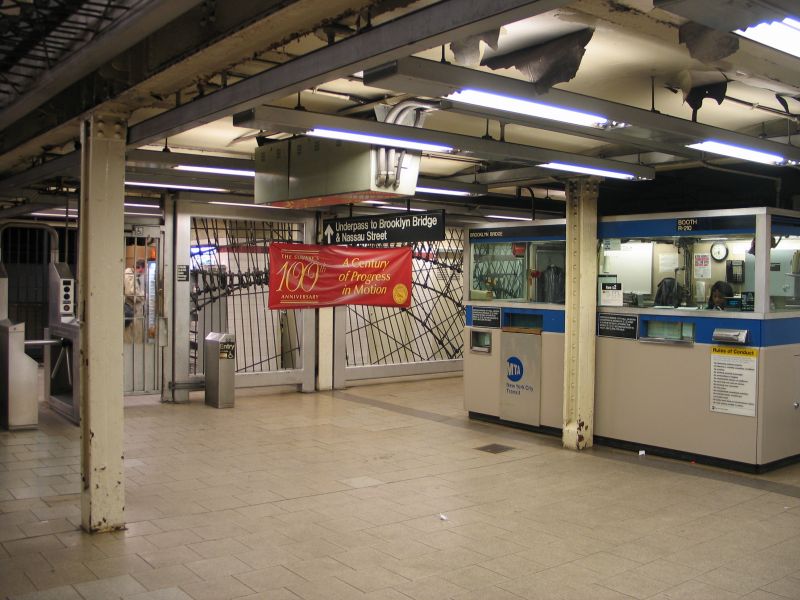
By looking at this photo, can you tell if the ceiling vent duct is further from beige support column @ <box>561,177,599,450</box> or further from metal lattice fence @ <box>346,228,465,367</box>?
metal lattice fence @ <box>346,228,465,367</box>

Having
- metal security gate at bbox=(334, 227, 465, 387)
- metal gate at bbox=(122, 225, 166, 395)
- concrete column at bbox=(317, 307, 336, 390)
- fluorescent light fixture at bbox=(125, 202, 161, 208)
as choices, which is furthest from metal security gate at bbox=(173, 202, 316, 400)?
metal security gate at bbox=(334, 227, 465, 387)

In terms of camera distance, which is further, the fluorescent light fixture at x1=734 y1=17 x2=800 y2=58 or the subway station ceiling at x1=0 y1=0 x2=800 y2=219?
the subway station ceiling at x1=0 y1=0 x2=800 y2=219

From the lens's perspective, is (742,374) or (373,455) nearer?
(742,374)

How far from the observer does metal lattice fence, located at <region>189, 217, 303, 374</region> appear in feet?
39.1

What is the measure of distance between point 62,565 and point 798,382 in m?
6.59

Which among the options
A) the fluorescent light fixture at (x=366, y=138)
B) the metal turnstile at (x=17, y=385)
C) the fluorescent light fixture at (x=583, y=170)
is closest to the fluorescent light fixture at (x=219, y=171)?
the fluorescent light fixture at (x=366, y=138)

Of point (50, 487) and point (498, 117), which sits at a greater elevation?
Result: point (498, 117)

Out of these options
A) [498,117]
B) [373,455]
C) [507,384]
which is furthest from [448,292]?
[498,117]

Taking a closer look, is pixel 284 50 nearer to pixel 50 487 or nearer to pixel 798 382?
pixel 50 487

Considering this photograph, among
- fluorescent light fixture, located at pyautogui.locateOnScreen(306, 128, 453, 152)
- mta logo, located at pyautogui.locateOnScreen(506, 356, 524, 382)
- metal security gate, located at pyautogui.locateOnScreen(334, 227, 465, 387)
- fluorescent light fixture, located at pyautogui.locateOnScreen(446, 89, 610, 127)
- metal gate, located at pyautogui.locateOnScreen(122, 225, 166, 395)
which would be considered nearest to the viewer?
fluorescent light fixture, located at pyautogui.locateOnScreen(446, 89, 610, 127)

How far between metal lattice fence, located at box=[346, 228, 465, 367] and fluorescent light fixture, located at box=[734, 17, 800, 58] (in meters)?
9.99

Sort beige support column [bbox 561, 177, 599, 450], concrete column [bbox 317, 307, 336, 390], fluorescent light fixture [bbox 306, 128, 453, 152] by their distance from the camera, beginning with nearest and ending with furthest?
fluorescent light fixture [bbox 306, 128, 453, 152], beige support column [bbox 561, 177, 599, 450], concrete column [bbox 317, 307, 336, 390]

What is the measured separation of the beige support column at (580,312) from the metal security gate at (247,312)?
479 centimetres

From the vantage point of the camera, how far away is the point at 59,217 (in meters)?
14.1
